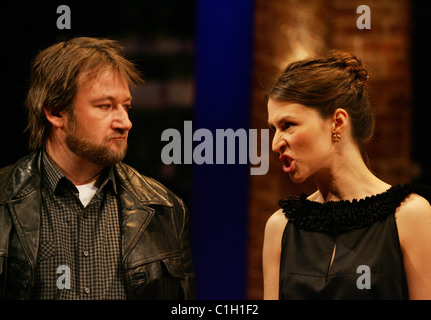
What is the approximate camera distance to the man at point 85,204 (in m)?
2.55

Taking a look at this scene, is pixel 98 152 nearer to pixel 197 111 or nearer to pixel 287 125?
pixel 287 125

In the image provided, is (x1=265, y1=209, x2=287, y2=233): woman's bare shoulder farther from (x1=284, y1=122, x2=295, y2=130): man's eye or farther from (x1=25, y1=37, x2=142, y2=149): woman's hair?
(x1=25, y1=37, x2=142, y2=149): woman's hair

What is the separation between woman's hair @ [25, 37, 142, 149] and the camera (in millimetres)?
2748

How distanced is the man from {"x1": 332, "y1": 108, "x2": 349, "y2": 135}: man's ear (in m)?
0.78

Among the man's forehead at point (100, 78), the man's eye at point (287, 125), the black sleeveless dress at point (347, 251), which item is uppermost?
the man's forehead at point (100, 78)

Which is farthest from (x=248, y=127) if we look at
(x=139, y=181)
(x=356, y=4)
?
(x=356, y=4)

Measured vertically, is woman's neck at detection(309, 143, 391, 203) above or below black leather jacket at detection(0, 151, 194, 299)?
above

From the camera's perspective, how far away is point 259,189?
3793 millimetres

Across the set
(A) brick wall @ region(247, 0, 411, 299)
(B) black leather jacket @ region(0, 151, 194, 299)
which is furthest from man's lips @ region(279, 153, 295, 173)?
(A) brick wall @ region(247, 0, 411, 299)

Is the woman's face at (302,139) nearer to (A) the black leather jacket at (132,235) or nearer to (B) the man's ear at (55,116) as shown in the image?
(A) the black leather jacket at (132,235)

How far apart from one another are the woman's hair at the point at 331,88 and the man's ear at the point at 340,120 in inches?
0.8

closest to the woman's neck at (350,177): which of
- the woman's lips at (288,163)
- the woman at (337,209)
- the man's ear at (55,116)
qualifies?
the woman at (337,209)

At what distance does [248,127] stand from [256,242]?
66cm

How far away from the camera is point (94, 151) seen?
2699 millimetres
